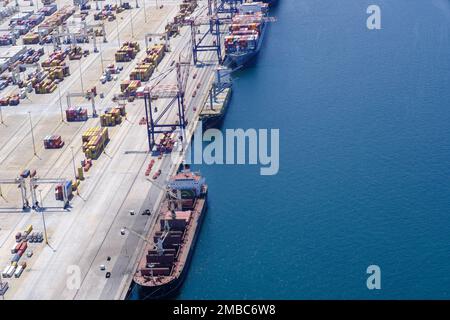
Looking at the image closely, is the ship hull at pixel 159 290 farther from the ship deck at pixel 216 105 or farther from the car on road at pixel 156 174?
the ship deck at pixel 216 105

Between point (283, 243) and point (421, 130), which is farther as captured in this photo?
point (421, 130)

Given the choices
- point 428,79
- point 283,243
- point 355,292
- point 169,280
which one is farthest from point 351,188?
point 428,79

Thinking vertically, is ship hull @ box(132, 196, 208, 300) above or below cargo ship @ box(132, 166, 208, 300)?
below

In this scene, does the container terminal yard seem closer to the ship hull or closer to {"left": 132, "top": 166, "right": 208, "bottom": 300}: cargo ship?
the ship hull

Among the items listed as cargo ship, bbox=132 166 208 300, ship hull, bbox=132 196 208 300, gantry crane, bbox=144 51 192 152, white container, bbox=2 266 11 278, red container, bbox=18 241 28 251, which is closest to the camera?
ship hull, bbox=132 196 208 300

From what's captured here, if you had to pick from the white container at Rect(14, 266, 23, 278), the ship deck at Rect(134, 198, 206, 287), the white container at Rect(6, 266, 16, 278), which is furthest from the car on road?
the white container at Rect(6, 266, 16, 278)

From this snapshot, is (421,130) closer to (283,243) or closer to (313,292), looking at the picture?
(283,243)

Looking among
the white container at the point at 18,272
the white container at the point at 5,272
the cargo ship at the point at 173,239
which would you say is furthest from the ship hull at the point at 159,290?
the white container at the point at 5,272
